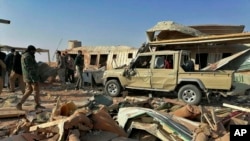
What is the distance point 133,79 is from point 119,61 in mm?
11217

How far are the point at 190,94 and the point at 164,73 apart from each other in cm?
117

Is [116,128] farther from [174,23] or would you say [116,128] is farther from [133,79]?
[174,23]

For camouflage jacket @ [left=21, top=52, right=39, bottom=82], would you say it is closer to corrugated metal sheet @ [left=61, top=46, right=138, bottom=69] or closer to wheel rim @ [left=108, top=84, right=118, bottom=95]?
wheel rim @ [left=108, top=84, right=118, bottom=95]

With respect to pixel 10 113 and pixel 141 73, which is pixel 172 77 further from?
pixel 10 113

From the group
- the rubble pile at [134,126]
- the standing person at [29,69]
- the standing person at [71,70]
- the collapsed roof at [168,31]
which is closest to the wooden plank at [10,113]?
the standing person at [29,69]

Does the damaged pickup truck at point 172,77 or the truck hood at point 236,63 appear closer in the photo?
the damaged pickup truck at point 172,77

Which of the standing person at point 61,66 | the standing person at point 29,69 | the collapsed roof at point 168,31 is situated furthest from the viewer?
the standing person at point 61,66

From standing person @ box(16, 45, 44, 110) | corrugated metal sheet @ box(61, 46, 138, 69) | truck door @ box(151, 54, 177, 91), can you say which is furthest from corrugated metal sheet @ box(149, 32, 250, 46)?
corrugated metal sheet @ box(61, 46, 138, 69)

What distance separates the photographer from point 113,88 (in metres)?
12.2

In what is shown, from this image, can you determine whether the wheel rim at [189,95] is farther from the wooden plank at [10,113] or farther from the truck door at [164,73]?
the wooden plank at [10,113]

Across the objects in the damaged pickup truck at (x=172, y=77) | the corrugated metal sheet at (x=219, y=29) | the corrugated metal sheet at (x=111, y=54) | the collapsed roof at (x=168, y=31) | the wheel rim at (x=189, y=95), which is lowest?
the wheel rim at (x=189, y=95)

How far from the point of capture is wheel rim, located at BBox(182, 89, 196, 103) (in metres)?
10.1

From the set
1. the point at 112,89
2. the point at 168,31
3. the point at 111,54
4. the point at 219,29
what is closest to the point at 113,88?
the point at 112,89

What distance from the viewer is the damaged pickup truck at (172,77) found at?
9.73 m
